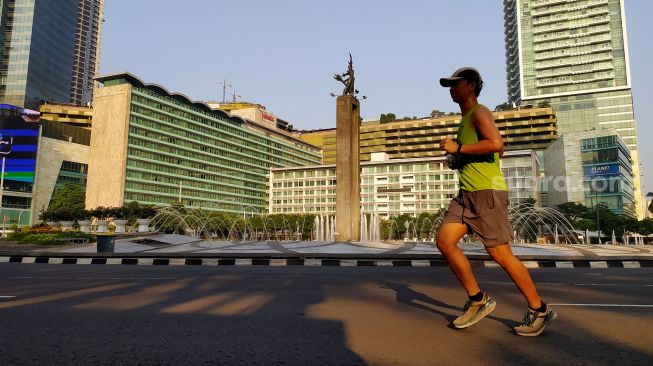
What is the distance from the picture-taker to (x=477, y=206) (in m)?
3.61

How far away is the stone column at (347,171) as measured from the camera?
2366 cm

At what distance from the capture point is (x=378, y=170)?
118 metres

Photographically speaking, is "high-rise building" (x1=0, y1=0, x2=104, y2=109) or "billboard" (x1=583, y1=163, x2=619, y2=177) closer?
"billboard" (x1=583, y1=163, x2=619, y2=177)

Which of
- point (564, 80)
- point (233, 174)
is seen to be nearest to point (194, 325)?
point (233, 174)

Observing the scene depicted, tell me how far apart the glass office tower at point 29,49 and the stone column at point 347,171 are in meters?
122

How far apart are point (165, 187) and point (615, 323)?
108 meters

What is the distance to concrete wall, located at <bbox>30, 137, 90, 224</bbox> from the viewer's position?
9325 centimetres

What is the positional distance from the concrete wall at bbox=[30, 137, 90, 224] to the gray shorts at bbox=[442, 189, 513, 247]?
10450 centimetres

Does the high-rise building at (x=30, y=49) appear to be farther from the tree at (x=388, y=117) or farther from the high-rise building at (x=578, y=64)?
the high-rise building at (x=578, y=64)

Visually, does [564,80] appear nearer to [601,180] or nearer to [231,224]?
[601,180]

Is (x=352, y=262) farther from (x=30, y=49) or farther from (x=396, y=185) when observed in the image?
(x=30, y=49)

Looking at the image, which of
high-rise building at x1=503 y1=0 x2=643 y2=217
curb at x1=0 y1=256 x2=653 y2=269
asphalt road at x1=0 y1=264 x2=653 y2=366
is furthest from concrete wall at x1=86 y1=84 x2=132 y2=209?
high-rise building at x1=503 y1=0 x2=643 y2=217

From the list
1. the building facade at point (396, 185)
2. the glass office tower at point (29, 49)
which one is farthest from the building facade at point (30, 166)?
the building facade at point (396, 185)

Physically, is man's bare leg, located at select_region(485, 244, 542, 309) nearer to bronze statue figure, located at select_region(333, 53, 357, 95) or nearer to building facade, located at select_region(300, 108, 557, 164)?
bronze statue figure, located at select_region(333, 53, 357, 95)
